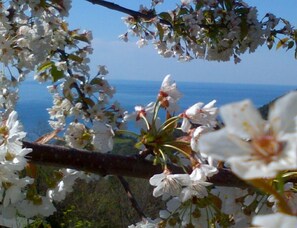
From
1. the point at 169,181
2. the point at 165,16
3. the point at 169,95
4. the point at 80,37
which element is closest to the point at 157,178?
the point at 169,181

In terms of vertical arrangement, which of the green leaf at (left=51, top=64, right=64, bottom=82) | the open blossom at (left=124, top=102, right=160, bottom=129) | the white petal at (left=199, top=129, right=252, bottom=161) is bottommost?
the green leaf at (left=51, top=64, right=64, bottom=82)

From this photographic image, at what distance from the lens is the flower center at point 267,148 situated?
406 millimetres

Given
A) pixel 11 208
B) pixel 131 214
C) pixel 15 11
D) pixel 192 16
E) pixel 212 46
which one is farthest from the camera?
pixel 131 214

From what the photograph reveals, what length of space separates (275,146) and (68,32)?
1.92 meters

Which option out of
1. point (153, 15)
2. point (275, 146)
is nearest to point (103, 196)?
point (153, 15)

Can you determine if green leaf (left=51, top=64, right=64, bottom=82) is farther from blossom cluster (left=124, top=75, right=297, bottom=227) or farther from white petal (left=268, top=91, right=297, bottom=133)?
white petal (left=268, top=91, right=297, bottom=133)

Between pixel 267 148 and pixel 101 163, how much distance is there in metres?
0.58

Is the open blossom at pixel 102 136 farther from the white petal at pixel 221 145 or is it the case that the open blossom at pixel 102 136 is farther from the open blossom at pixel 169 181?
the white petal at pixel 221 145

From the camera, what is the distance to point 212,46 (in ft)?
8.98

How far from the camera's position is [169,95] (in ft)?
3.16

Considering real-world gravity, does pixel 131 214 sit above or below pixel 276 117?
below

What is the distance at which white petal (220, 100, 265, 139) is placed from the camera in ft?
1.30

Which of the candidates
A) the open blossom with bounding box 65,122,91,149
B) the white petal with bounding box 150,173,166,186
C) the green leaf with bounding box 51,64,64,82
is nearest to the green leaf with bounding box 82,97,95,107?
the green leaf with bounding box 51,64,64,82

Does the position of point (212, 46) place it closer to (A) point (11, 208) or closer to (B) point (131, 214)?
(A) point (11, 208)
